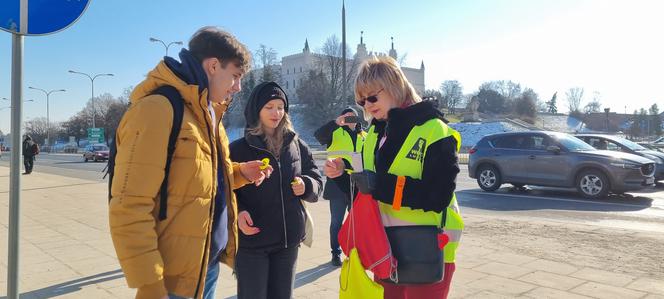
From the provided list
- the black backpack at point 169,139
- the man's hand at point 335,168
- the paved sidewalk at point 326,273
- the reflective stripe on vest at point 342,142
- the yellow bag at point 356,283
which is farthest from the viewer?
the reflective stripe on vest at point 342,142

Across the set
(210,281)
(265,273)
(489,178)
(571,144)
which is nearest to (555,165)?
(571,144)

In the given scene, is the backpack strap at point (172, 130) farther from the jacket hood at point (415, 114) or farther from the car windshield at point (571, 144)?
the car windshield at point (571, 144)

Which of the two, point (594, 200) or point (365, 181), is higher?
point (365, 181)

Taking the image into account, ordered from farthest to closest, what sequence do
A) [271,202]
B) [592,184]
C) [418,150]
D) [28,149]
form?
[28,149] < [592,184] < [271,202] < [418,150]

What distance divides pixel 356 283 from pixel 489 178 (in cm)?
1172

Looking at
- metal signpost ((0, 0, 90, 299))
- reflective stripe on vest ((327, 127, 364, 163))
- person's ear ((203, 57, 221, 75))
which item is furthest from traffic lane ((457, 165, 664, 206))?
metal signpost ((0, 0, 90, 299))

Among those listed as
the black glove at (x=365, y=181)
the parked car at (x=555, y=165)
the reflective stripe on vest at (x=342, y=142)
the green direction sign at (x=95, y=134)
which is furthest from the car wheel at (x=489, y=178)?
the green direction sign at (x=95, y=134)

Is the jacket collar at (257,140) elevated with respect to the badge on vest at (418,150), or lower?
elevated

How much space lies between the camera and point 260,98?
326 centimetres

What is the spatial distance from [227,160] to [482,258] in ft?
13.4

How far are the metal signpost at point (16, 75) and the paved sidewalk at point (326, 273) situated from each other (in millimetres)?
1930

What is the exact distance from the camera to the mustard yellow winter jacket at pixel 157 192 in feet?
5.75

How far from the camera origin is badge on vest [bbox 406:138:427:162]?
232 centimetres

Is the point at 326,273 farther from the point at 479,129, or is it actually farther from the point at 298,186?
the point at 479,129
